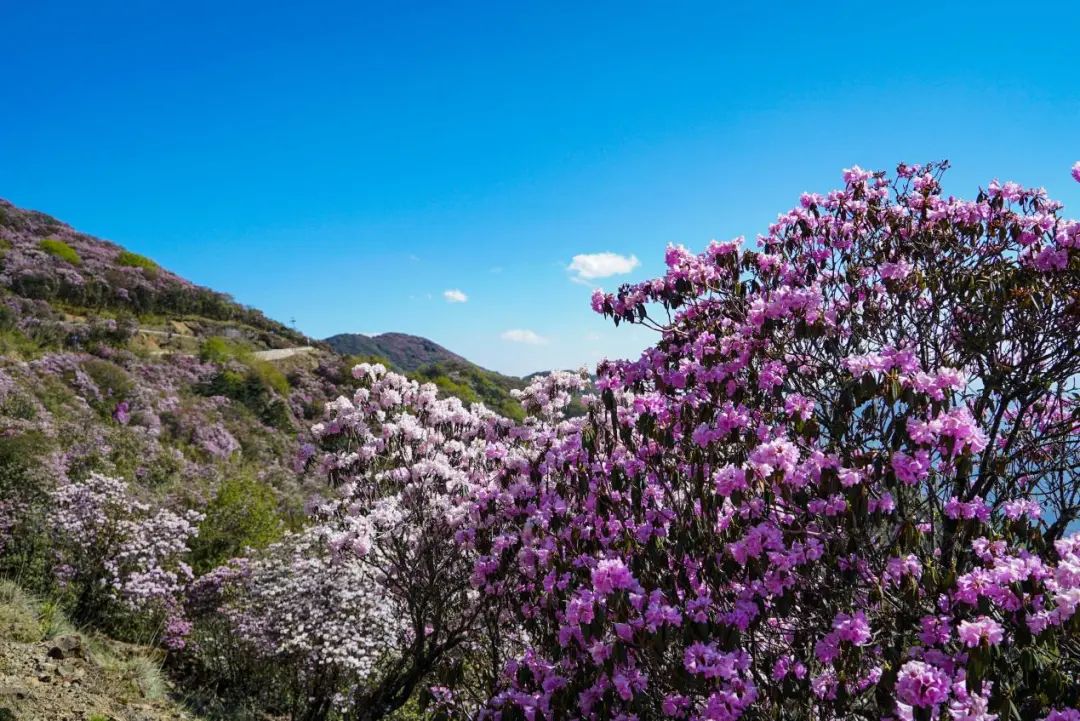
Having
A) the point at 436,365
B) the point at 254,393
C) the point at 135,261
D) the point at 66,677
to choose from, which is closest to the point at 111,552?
the point at 66,677

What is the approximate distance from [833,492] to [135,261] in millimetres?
40332

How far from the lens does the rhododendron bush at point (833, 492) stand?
9.11ft

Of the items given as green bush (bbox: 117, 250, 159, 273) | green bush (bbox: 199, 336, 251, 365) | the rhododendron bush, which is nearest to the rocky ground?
the rhododendron bush

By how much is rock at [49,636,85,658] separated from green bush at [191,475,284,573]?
456cm

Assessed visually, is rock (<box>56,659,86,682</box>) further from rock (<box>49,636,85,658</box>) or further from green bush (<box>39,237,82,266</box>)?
green bush (<box>39,237,82,266</box>)

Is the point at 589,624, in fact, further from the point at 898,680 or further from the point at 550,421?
the point at 550,421

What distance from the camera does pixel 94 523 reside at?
332 inches

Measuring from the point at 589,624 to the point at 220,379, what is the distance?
2362 cm

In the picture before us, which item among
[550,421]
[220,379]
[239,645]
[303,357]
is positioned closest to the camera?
[550,421]

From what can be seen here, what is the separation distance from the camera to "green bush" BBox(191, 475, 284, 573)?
10680mm

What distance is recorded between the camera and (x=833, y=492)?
3.05 meters

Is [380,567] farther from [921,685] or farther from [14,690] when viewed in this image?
[921,685]

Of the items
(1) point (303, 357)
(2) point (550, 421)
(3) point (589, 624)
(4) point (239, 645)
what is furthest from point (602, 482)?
(1) point (303, 357)

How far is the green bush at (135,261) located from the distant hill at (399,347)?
1423 inches
